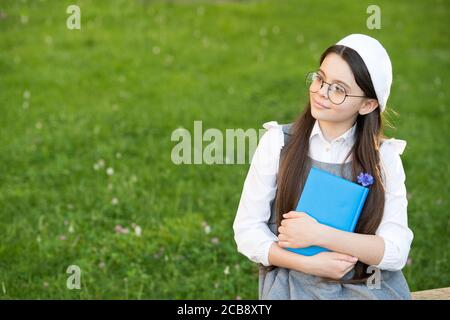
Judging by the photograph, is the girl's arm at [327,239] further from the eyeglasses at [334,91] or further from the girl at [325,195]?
the eyeglasses at [334,91]

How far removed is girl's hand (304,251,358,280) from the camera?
7.68 ft

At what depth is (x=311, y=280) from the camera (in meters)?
2.45

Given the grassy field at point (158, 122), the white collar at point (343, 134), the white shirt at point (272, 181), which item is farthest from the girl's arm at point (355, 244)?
the grassy field at point (158, 122)

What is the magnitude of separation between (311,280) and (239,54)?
16.9 ft

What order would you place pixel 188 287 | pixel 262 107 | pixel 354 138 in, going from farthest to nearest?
pixel 262 107 < pixel 188 287 < pixel 354 138

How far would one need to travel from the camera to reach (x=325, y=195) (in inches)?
92.1

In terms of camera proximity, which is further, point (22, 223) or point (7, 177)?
point (7, 177)

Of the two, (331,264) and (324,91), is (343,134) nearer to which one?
(324,91)

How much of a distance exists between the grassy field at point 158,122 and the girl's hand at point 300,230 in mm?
1519

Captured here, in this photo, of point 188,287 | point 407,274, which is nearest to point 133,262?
point 188,287

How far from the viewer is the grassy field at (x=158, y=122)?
401cm

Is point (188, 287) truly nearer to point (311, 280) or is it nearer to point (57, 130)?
point (311, 280)

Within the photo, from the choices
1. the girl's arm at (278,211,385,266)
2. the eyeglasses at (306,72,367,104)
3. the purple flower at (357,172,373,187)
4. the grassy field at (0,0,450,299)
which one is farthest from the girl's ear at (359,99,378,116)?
the grassy field at (0,0,450,299)

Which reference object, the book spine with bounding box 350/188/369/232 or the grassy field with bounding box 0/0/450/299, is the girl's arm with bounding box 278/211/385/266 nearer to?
the book spine with bounding box 350/188/369/232
